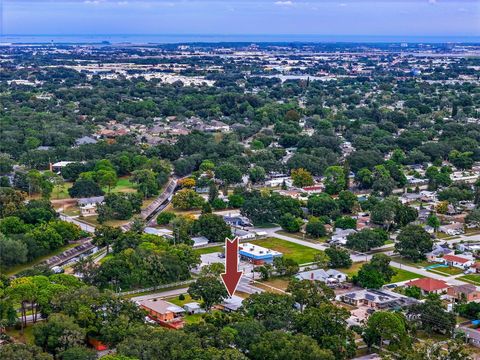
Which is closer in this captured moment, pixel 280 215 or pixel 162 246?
pixel 162 246

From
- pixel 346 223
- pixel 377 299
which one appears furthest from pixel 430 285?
pixel 346 223

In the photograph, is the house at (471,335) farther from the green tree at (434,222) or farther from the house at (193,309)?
the green tree at (434,222)

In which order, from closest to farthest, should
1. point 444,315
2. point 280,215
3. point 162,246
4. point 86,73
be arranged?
point 444,315, point 162,246, point 280,215, point 86,73

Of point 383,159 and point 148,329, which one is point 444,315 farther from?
point 383,159

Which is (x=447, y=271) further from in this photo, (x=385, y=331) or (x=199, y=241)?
(x=199, y=241)

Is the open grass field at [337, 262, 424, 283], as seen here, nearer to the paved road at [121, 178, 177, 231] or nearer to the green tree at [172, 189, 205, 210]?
the paved road at [121, 178, 177, 231]

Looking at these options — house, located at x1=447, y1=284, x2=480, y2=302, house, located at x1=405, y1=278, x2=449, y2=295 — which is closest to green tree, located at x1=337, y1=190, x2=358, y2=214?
house, located at x1=405, y1=278, x2=449, y2=295

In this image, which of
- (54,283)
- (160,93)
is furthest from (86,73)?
(54,283)
